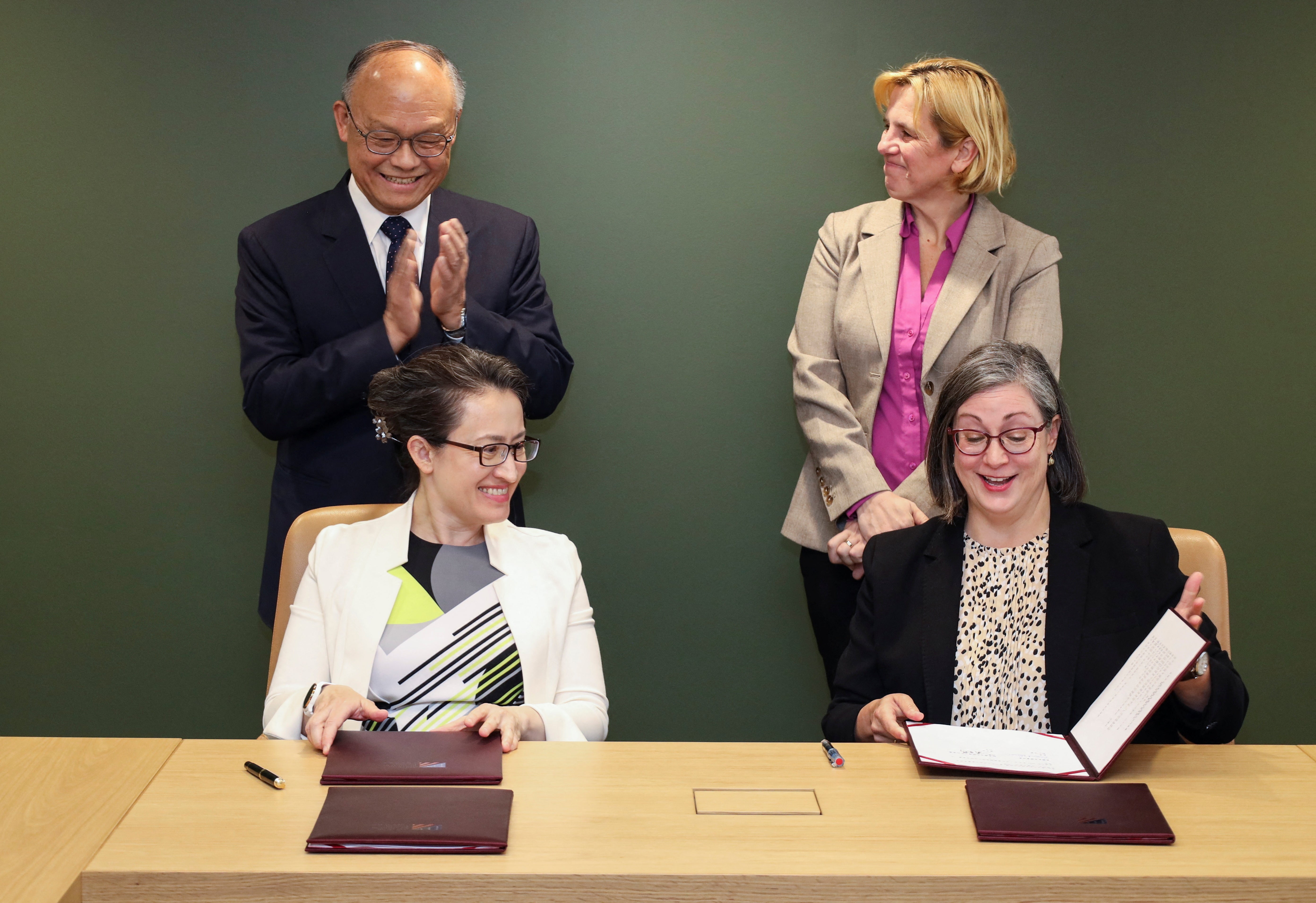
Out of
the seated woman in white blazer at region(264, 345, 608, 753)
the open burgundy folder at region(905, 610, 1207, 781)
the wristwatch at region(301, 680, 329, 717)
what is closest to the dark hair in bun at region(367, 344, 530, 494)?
the seated woman in white blazer at region(264, 345, 608, 753)

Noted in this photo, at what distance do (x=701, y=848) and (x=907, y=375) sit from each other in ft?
5.10

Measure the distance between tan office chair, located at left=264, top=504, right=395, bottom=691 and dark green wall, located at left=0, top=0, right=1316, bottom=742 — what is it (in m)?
1.06

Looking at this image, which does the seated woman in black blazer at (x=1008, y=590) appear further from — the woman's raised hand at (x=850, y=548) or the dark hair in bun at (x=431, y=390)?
the dark hair in bun at (x=431, y=390)

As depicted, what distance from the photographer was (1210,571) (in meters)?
2.26

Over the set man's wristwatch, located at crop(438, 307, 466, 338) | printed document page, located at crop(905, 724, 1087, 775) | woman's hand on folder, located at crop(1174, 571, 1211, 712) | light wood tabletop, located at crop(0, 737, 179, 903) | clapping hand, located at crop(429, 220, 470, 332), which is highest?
clapping hand, located at crop(429, 220, 470, 332)

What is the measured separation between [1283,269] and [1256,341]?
0.22 meters

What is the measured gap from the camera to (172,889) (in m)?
1.42

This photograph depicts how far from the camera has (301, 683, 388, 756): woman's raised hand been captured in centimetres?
182

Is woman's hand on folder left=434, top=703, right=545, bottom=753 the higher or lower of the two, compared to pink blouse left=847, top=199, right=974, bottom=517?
lower

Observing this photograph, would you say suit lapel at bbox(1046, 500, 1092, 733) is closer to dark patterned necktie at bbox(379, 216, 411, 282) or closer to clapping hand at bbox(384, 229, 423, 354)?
clapping hand at bbox(384, 229, 423, 354)

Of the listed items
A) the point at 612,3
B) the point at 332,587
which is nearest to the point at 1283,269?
the point at 612,3

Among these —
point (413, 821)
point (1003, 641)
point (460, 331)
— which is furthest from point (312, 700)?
point (1003, 641)

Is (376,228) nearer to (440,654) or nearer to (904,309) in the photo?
(440,654)

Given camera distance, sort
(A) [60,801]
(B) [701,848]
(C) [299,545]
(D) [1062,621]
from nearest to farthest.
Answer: (B) [701,848], (A) [60,801], (D) [1062,621], (C) [299,545]
